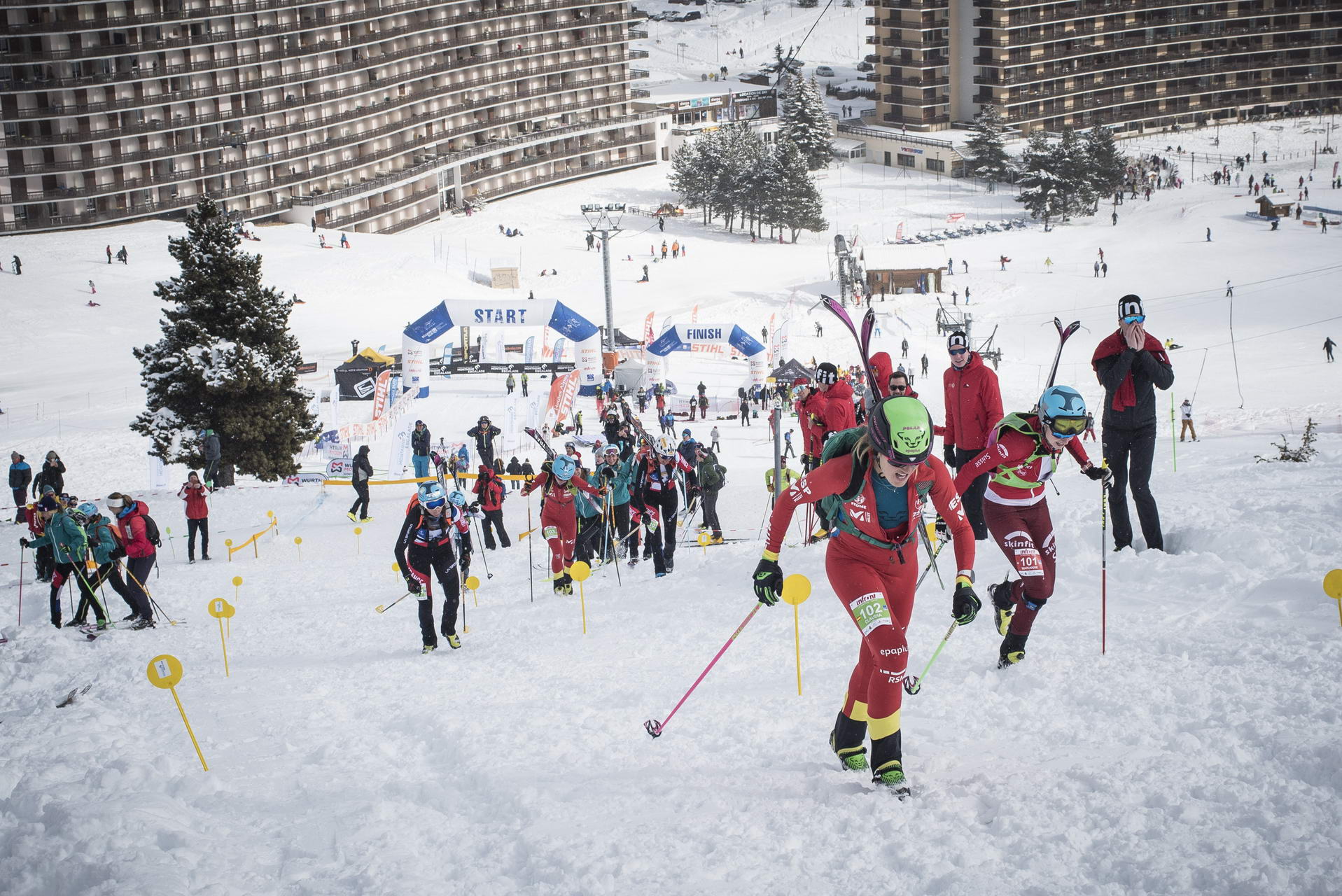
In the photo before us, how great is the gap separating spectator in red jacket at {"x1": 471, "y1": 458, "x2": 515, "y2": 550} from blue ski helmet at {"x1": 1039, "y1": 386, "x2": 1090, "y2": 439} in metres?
9.51

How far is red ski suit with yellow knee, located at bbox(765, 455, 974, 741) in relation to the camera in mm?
6465

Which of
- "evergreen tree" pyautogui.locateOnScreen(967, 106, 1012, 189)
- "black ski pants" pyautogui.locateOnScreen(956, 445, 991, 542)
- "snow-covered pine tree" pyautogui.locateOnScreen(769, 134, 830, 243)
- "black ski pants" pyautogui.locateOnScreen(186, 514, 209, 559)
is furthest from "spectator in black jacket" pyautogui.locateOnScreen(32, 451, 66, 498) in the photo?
→ "evergreen tree" pyautogui.locateOnScreen(967, 106, 1012, 189)

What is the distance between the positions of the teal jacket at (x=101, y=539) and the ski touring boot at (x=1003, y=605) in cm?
879

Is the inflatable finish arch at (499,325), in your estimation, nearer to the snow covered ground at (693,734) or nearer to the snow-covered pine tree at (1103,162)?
the snow covered ground at (693,734)

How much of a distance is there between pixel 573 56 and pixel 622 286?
4096 centimetres

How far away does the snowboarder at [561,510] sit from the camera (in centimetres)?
1289

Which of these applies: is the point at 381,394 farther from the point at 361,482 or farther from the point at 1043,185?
the point at 1043,185

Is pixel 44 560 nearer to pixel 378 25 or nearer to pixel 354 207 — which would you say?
pixel 354 207

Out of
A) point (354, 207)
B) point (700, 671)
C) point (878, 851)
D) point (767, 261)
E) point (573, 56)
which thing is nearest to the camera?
point (878, 851)

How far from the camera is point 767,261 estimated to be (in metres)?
67.2

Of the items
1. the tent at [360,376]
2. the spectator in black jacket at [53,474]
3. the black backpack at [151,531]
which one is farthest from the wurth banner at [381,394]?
the black backpack at [151,531]

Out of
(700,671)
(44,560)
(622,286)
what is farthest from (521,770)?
(622,286)

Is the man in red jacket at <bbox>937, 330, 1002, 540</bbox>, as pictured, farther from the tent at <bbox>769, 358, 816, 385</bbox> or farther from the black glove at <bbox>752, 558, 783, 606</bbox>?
the tent at <bbox>769, 358, 816, 385</bbox>

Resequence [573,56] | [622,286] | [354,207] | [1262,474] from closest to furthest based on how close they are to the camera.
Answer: [1262,474]
[622,286]
[354,207]
[573,56]
